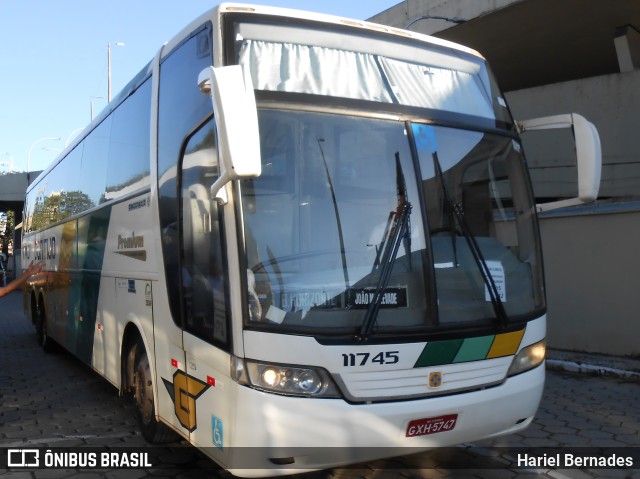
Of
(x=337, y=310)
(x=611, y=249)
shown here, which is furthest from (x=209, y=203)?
(x=611, y=249)

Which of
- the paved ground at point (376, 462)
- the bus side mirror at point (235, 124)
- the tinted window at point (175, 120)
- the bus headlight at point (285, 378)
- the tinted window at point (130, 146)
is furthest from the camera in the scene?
the tinted window at point (130, 146)

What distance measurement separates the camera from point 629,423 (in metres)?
5.98

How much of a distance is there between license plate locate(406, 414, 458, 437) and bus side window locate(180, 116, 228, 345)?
1.21m

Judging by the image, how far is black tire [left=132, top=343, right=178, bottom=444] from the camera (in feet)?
16.2

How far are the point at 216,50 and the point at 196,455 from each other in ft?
10.2

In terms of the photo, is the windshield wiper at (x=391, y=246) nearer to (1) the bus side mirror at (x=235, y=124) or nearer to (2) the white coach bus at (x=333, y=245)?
(2) the white coach bus at (x=333, y=245)

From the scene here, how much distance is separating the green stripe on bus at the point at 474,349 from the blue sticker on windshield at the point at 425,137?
4.06ft

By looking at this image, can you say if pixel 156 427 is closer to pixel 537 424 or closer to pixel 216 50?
pixel 216 50

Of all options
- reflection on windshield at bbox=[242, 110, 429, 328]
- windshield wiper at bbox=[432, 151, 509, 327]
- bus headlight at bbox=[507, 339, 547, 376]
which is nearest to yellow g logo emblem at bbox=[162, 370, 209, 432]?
reflection on windshield at bbox=[242, 110, 429, 328]

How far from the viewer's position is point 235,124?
3172 millimetres

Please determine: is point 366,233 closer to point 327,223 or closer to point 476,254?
point 327,223

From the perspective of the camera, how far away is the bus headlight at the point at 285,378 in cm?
347

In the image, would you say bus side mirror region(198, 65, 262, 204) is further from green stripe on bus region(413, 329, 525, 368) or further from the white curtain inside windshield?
green stripe on bus region(413, 329, 525, 368)

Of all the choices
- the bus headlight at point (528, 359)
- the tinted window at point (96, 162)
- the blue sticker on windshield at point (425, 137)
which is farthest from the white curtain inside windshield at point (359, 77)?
the tinted window at point (96, 162)
